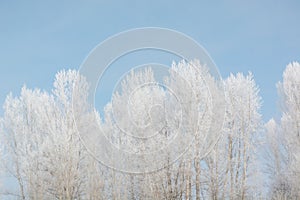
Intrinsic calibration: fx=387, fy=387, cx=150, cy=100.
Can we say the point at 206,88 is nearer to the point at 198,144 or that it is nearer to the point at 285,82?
the point at 198,144

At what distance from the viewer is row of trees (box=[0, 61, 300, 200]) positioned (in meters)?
14.9

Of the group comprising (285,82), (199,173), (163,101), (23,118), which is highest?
(285,82)

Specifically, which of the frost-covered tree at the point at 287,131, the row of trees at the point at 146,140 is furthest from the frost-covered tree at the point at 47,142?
the frost-covered tree at the point at 287,131

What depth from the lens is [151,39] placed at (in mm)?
13211

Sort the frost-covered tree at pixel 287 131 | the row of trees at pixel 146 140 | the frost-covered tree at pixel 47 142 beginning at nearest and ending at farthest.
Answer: the row of trees at pixel 146 140, the frost-covered tree at pixel 47 142, the frost-covered tree at pixel 287 131

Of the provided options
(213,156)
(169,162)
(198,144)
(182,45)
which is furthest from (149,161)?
(182,45)

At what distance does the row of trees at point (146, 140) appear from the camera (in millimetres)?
14883

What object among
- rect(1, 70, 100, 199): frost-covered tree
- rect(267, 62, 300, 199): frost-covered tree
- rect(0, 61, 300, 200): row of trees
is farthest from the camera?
rect(267, 62, 300, 199): frost-covered tree

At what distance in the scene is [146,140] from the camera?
15.2 m

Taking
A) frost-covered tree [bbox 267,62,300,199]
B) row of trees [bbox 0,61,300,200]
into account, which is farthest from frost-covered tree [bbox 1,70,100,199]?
frost-covered tree [bbox 267,62,300,199]

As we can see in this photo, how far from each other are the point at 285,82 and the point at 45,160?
14.1 metres

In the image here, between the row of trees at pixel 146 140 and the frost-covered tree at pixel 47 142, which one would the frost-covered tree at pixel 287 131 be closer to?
the row of trees at pixel 146 140

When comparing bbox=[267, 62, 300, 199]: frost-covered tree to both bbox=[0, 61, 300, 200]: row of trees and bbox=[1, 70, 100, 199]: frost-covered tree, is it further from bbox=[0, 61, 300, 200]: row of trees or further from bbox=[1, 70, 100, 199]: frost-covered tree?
bbox=[1, 70, 100, 199]: frost-covered tree

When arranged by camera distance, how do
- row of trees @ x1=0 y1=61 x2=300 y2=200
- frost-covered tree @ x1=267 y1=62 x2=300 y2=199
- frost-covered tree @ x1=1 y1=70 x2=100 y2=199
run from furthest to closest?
frost-covered tree @ x1=267 y1=62 x2=300 y2=199 → frost-covered tree @ x1=1 y1=70 x2=100 y2=199 → row of trees @ x1=0 y1=61 x2=300 y2=200
